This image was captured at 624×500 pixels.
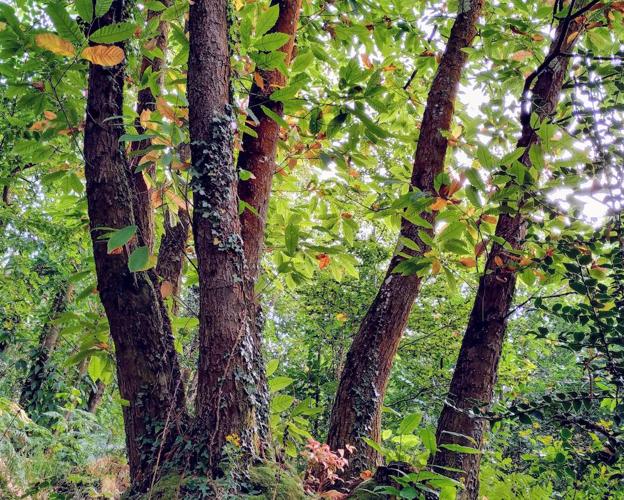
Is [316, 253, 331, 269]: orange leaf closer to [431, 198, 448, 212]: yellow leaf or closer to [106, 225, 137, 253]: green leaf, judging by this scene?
[431, 198, 448, 212]: yellow leaf

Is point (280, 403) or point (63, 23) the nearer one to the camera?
point (63, 23)

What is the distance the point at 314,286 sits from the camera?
5.81 m

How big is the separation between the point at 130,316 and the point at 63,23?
2.85 ft

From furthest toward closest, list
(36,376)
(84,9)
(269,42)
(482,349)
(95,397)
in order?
1. (95,397)
2. (36,376)
3. (482,349)
4. (269,42)
5. (84,9)

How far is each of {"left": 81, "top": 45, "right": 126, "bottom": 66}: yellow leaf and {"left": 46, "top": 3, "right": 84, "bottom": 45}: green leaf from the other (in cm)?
8

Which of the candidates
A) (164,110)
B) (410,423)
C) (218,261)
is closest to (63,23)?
(164,110)

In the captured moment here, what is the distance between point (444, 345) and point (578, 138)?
4369 mm

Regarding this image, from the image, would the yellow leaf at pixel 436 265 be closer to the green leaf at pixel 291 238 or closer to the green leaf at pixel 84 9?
the green leaf at pixel 291 238

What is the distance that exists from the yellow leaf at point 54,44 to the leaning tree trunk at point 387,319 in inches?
51.3

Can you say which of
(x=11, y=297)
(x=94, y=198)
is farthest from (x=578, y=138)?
(x=11, y=297)

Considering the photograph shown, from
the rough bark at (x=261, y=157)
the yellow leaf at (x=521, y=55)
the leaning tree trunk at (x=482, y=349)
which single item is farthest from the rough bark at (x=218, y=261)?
the yellow leaf at (x=521, y=55)

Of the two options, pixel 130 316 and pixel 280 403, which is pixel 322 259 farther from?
pixel 130 316

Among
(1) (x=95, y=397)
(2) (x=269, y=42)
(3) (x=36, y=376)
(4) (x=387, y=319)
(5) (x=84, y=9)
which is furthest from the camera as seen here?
(1) (x=95, y=397)

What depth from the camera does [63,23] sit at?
51.2 inches
